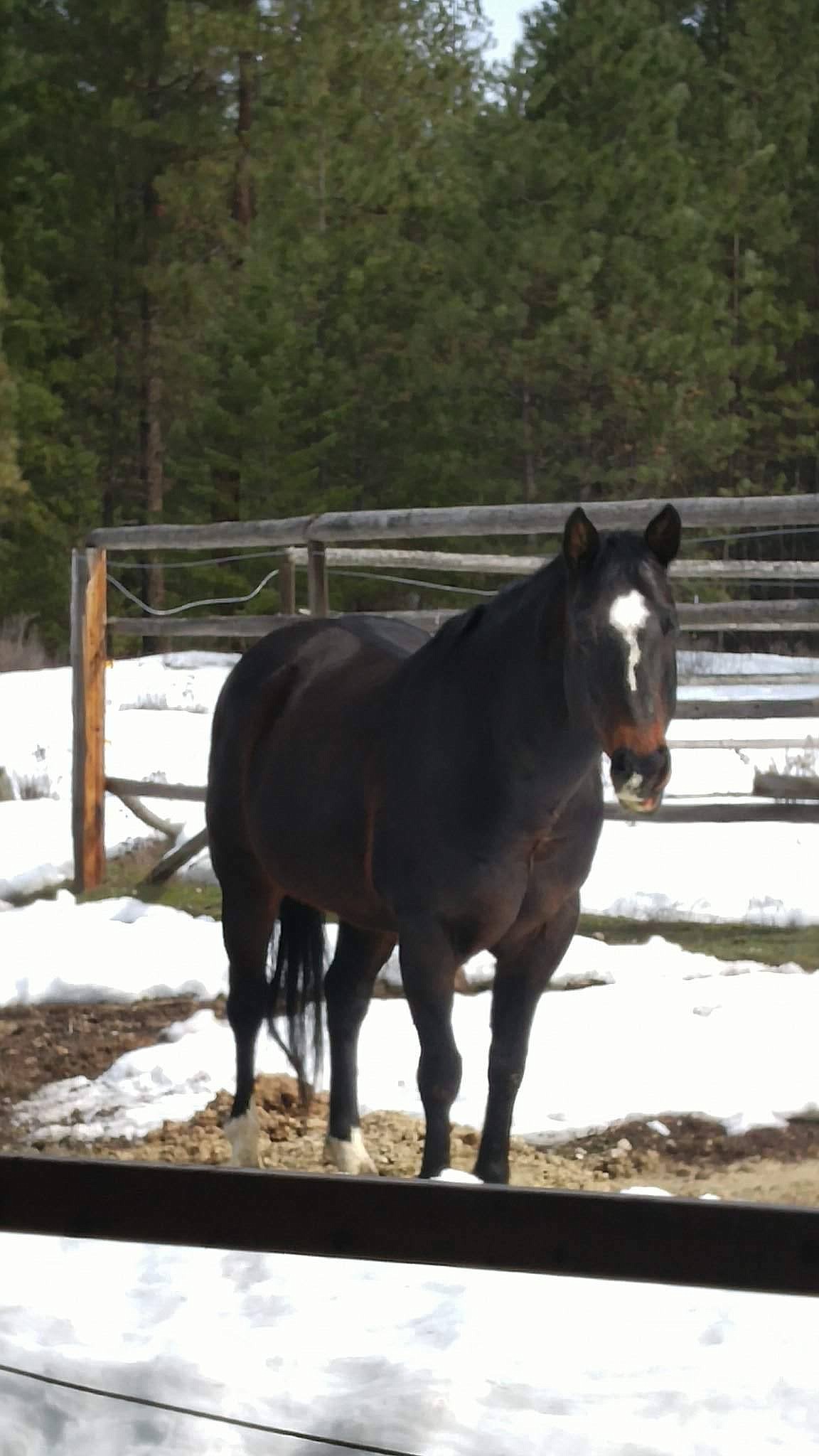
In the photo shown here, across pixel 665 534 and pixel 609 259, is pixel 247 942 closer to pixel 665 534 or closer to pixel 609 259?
pixel 665 534

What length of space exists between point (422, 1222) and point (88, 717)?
21.8 ft

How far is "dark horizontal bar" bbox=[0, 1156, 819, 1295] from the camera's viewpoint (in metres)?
1.48

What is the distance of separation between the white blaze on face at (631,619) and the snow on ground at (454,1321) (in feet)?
3.64

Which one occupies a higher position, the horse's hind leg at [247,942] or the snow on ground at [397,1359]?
the horse's hind leg at [247,942]

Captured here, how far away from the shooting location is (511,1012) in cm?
364

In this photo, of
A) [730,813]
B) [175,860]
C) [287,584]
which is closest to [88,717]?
[175,860]

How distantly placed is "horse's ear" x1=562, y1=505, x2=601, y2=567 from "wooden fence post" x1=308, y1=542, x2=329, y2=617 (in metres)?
3.86

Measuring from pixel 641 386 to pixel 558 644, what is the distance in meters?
17.7

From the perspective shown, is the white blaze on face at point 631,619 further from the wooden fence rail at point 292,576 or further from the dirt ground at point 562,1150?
the wooden fence rail at point 292,576

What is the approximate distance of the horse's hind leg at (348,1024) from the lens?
4129 millimetres

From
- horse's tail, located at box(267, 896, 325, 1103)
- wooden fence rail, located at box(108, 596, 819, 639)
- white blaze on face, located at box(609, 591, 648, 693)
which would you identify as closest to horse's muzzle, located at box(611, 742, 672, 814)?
white blaze on face, located at box(609, 591, 648, 693)

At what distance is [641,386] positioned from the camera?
67.4ft

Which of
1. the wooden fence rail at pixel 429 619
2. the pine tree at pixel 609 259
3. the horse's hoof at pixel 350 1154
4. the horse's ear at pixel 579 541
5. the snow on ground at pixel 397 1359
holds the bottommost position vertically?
the horse's hoof at pixel 350 1154

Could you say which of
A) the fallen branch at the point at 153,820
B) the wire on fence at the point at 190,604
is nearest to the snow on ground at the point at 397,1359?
the wire on fence at the point at 190,604
